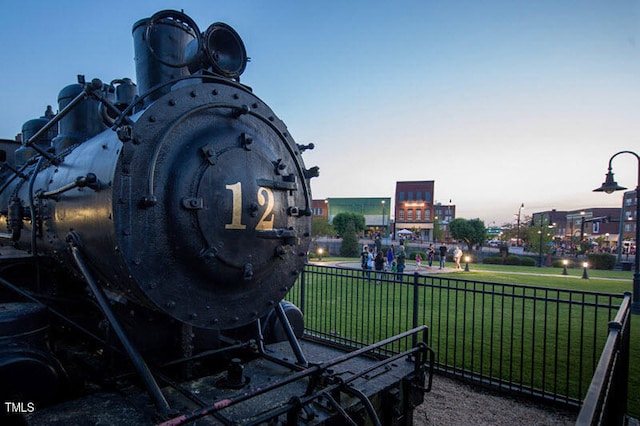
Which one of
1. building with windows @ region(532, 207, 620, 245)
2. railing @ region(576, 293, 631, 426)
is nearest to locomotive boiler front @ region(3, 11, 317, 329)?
railing @ region(576, 293, 631, 426)

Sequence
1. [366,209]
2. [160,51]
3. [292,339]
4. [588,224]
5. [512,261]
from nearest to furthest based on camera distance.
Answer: [160,51]
[292,339]
[512,261]
[366,209]
[588,224]

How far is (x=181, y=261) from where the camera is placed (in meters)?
2.55

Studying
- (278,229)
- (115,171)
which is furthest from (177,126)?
(278,229)

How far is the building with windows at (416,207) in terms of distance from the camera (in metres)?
67.9

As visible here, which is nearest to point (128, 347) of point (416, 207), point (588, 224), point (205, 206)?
point (205, 206)

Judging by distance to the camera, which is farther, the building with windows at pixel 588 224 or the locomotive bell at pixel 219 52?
the building with windows at pixel 588 224

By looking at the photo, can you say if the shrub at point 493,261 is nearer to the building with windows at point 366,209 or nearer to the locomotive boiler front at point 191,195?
the locomotive boiler front at point 191,195

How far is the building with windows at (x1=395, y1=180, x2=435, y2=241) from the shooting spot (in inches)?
2672

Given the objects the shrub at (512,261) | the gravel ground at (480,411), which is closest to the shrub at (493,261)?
the shrub at (512,261)

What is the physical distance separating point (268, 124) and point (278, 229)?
956 mm

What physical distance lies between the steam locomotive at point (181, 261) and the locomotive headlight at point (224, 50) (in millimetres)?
11

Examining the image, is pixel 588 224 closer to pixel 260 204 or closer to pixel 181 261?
pixel 260 204

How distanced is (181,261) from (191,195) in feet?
1.53

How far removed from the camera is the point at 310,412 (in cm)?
232
